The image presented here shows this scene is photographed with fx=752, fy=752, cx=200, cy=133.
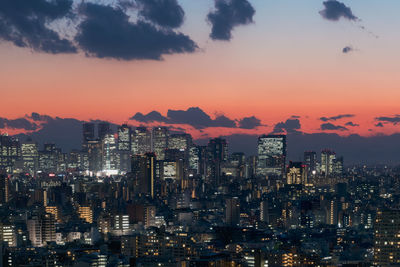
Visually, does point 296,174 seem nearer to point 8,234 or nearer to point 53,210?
point 53,210

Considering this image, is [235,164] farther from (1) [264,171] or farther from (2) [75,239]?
(2) [75,239]

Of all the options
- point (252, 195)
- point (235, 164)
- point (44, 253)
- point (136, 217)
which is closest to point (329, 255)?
point (44, 253)

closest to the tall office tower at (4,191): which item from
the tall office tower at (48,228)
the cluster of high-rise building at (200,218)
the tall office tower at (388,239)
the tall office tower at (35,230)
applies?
the cluster of high-rise building at (200,218)

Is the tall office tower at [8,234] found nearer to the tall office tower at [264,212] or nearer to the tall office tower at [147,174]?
the tall office tower at [264,212]

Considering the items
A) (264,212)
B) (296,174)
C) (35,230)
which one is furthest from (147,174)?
(35,230)

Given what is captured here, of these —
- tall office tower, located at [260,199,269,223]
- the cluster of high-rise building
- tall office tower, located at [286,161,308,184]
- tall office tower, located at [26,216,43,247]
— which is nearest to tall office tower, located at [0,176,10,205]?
the cluster of high-rise building

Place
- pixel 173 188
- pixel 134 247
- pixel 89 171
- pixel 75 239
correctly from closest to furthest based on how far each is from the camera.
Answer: pixel 134 247 < pixel 75 239 < pixel 173 188 < pixel 89 171
